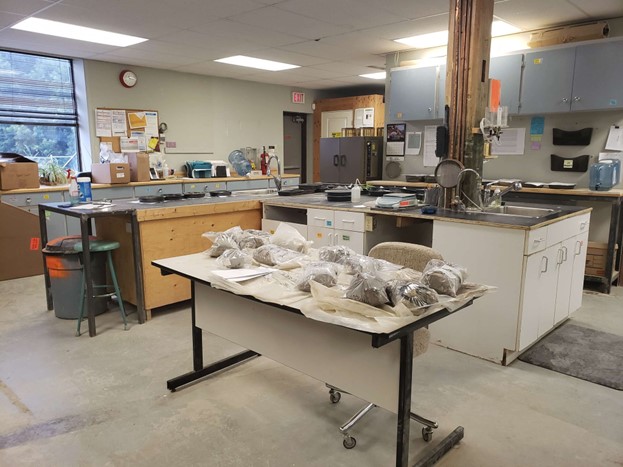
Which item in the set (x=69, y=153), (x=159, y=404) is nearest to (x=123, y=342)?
(x=159, y=404)

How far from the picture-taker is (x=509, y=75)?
16.5 ft

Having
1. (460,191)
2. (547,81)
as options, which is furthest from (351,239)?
(547,81)

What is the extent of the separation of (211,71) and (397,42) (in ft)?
10.0

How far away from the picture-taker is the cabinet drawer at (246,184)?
7.15m

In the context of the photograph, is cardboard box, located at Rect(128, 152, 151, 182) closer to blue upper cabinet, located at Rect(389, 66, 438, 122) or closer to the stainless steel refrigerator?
the stainless steel refrigerator

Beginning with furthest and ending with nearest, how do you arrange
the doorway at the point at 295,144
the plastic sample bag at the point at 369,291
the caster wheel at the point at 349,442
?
the doorway at the point at 295,144
the caster wheel at the point at 349,442
the plastic sample bag at the point at 369,291

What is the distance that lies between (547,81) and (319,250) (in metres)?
3.86

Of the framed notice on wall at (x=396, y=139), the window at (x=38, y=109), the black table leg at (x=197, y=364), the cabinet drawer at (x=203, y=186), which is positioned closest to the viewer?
the black table leg at (x=197, y=364)

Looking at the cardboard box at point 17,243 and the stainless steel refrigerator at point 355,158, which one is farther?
the stainless steel refrigerator at point 355,158

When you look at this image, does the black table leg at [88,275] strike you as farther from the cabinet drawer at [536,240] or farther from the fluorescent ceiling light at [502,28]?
the fluorescent ceiling light at [502,28]

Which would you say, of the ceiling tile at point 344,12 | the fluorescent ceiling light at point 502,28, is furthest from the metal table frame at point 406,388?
the fluorescent ceiling light at point 502,28

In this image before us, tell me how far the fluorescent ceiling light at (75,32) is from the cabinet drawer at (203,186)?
2015 mm

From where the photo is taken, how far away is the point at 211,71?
707 centimetres

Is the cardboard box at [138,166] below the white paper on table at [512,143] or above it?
below
